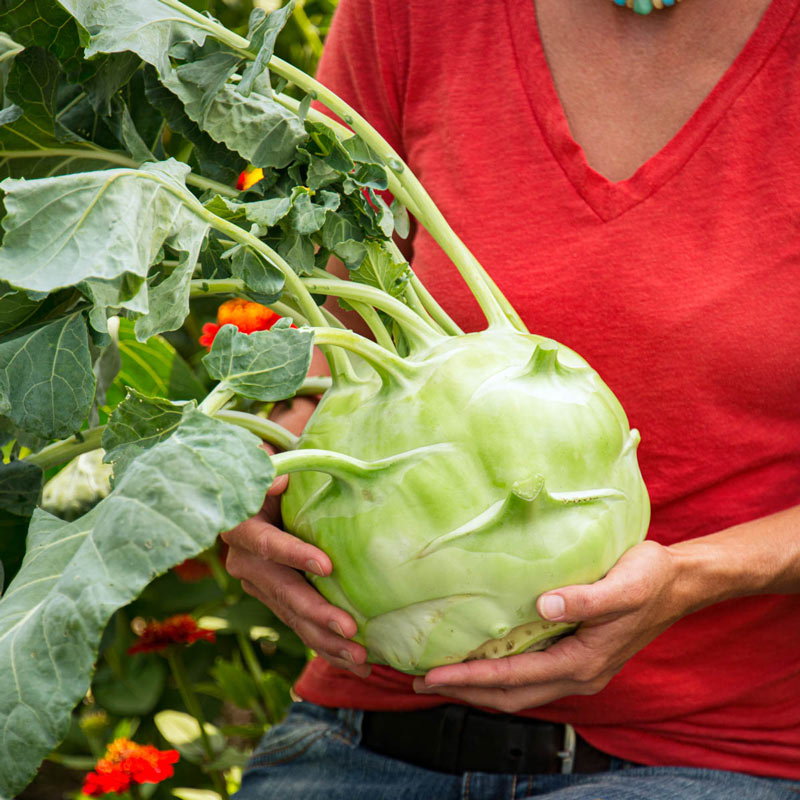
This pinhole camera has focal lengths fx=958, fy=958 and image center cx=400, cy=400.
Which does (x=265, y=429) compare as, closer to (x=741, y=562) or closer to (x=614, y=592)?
(x=614, y=592)

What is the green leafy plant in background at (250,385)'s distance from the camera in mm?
632

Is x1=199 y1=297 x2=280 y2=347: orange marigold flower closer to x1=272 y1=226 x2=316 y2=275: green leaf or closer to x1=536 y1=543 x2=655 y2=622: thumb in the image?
x1=272 y1=226 x2=316 y2=275: green leaf

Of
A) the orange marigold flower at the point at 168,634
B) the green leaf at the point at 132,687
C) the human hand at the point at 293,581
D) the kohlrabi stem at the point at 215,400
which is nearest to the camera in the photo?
the kohlrabi stem at the point at 215,400

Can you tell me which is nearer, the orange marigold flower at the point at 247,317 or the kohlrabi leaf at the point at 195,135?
the kohlrabi leaf at the point at 195,135

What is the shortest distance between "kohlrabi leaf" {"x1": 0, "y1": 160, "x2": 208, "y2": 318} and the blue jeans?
0.68 m

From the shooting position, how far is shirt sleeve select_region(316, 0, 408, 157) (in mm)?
1168

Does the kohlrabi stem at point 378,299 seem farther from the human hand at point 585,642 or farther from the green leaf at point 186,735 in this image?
the green leaf at point 186,735

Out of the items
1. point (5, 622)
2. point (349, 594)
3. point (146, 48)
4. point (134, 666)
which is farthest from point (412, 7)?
point (134, 666)

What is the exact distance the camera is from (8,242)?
65cm

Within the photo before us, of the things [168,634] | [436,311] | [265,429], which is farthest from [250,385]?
[168,634]

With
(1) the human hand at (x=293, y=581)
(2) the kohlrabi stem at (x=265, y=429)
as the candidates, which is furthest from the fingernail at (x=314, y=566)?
(2) the kohlrabi stem at (x=265, y=429)

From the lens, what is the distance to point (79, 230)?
663 mm

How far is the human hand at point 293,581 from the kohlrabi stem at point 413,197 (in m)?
0.25

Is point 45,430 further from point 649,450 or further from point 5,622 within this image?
point 649,450
